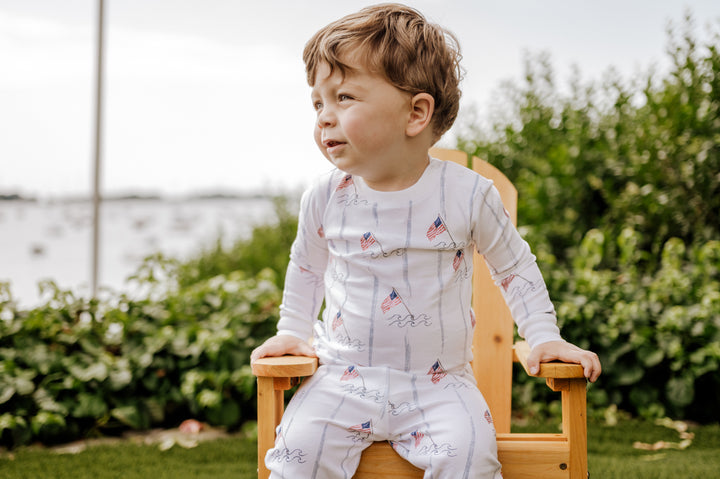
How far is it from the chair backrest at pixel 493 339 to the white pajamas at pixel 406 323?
0.35 m

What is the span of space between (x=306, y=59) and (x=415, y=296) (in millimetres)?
604

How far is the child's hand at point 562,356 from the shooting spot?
1.41 metres

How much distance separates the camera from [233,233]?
452 cm

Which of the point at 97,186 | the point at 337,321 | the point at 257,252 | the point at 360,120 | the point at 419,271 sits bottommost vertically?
the point at 337,321

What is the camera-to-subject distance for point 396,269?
4.92ft

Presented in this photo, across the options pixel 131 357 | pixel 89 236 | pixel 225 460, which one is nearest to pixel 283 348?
pixel 225 460

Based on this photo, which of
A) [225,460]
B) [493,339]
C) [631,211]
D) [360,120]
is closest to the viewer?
[360,120]

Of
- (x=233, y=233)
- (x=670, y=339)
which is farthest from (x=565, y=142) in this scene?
(x=233, y=233)

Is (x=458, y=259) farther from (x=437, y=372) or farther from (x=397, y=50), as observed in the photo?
(x=397, y=50)

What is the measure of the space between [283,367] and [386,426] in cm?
26

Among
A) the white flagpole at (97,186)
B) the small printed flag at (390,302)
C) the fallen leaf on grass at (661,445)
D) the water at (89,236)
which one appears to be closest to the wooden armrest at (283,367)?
the small printed flag at (390,302)

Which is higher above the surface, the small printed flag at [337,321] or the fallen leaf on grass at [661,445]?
the small printed flag at [337,321]

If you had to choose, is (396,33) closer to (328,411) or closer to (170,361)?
(328,411)

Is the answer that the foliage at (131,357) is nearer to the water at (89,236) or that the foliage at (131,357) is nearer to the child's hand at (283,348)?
the water at (89,236)
